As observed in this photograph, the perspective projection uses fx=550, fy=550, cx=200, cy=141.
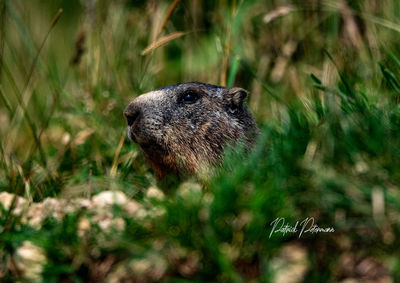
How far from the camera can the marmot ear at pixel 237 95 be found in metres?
3.71

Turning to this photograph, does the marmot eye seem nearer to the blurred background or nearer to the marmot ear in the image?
the marmot ear

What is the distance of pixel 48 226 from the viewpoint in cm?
263

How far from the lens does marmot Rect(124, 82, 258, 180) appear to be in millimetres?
3371

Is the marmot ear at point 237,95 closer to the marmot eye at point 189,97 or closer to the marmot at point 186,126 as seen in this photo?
the marmot at point 186,126

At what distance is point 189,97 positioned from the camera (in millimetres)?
3656

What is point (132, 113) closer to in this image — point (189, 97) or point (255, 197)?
point (189, 97)

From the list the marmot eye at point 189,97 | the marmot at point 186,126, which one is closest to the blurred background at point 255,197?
the marmot at point 186,126

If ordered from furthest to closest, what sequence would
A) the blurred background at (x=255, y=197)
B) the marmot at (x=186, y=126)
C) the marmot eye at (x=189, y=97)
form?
the marmot eye at (x=189, y=97) → the marmot at (x=186, y=126) → the blurred background at (x=255, y=197)

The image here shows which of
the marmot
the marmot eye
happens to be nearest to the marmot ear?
the marmot

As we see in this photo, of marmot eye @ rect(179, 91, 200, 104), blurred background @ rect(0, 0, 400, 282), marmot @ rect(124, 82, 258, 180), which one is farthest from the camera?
marmot eye @ rect(179, 91, 200, 104)

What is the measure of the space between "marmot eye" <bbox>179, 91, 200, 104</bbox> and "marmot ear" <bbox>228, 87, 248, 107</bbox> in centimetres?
24

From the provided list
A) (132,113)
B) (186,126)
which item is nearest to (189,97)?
(186,126)

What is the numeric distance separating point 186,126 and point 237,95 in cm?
46

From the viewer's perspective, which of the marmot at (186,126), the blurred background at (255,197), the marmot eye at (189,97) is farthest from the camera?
the marmot eye at (189,97)
